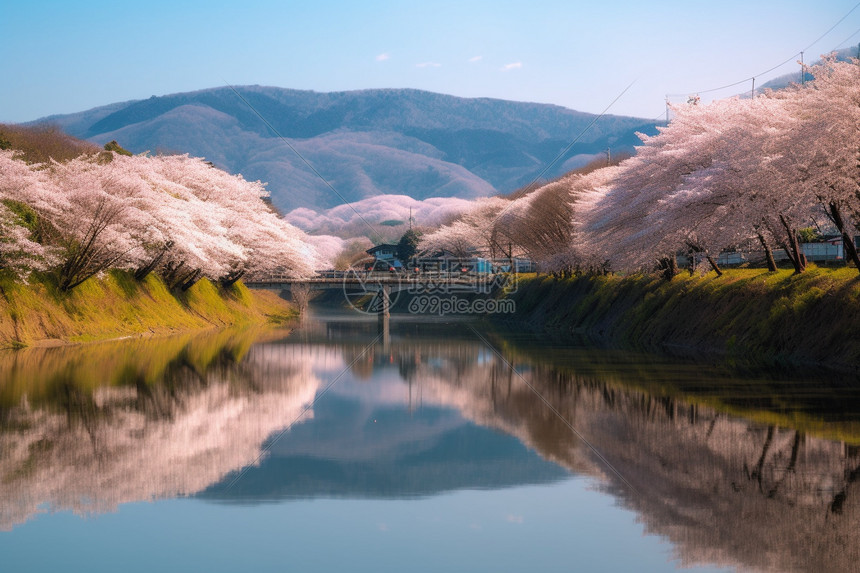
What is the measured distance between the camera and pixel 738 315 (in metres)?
42.7

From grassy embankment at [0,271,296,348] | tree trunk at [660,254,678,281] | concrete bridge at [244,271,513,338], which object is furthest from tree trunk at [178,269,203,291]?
tree trunk at [660,254,678,281]

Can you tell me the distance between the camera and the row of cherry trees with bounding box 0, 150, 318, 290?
4403 centimetres

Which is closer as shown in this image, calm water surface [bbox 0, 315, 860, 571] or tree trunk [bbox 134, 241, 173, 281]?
calm water surface [bbox 0, 315, 860, 571]

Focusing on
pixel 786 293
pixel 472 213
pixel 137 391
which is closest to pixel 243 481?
pixel 137 391

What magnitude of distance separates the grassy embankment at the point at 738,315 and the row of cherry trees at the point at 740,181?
161cm

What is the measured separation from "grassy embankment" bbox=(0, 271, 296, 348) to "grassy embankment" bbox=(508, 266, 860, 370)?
2778 cm

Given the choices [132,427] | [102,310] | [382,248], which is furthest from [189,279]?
[382,248]

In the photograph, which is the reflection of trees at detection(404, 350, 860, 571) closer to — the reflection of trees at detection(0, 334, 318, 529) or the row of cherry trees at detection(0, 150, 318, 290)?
the reflection of trees at detection(0, 334, 318, 529)

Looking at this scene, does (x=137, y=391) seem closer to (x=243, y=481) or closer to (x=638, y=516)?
(x=243, y=481)

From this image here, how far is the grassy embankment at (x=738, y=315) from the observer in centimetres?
3328

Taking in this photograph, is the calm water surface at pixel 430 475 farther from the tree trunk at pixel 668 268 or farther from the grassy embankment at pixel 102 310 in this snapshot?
the tree trunk at pixel 668 268

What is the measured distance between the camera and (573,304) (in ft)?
254

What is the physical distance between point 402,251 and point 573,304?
96533 millimetres

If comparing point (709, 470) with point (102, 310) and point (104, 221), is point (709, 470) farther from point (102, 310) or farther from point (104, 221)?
point (102, 310)
